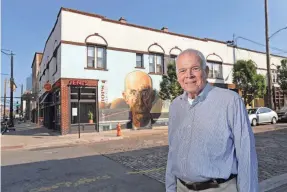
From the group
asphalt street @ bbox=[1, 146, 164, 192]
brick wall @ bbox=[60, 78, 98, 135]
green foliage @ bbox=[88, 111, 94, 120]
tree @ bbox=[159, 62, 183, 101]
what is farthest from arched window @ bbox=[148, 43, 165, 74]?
asphalt street @ bbox=[1, 146, 164, 192]

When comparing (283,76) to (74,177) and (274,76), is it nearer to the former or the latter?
(274,76)

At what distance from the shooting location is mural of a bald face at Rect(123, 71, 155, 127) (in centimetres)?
2172

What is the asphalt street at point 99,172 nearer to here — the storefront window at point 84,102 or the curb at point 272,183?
the curb at point 272,183

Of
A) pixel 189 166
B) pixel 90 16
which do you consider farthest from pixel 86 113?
pixel 189 166

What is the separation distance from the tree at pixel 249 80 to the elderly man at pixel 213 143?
2522 centimetres

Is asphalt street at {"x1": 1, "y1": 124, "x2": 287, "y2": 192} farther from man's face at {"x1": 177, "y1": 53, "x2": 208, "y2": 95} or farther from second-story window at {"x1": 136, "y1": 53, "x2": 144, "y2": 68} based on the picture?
second-story window at {"x1": 136, "y1": 53, "x2": 144, "y2": 68}

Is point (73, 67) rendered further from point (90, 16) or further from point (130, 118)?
point (130, 118)

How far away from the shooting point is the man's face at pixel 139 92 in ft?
71.3

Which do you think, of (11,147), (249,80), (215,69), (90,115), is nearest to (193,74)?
(11,147)

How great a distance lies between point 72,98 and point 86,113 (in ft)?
5.28

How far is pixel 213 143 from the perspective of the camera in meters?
2.08

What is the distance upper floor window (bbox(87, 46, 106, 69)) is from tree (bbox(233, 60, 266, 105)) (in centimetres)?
1387

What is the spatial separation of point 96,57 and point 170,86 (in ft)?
21.4

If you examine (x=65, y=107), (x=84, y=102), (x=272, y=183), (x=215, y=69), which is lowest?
(x=272, y=183)
